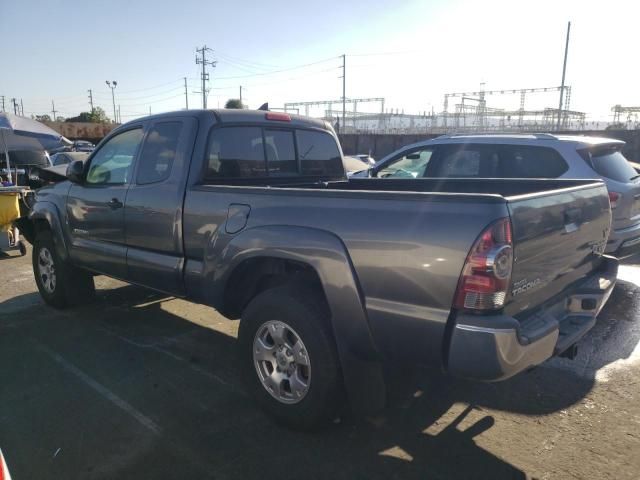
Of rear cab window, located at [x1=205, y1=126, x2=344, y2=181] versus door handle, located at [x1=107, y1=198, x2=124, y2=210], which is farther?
door handle, located at [x1=107, y1=198, x2=124, y2=210]

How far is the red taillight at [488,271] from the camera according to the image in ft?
7.43

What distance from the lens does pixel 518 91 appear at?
54625mm

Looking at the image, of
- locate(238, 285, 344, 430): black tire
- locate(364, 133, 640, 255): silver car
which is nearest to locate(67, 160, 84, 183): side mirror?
locate(238, 285, 344, 430): black tire

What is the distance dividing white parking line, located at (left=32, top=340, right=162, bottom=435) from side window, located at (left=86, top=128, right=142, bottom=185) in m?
Result: 1.58

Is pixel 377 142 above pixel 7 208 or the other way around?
above

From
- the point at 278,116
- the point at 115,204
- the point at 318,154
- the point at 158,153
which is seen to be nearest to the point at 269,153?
the point at 278,116

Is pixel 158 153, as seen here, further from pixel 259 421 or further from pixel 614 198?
pixel 614 198

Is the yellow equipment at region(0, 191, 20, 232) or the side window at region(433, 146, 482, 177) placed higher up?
the side window at region(433, 146, 482, 177)

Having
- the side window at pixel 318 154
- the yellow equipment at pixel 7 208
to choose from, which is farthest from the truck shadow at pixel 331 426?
the yellow equipment at pixel 7 208

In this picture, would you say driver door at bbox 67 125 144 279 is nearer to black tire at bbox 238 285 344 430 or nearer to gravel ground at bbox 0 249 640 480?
gravel ground at bbox 0 249 640 480

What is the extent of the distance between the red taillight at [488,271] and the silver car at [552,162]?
13.3 ft

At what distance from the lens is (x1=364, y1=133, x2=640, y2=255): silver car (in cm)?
570

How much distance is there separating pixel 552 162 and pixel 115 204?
4.94 meters

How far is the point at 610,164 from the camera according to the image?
19.6ft
